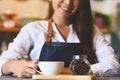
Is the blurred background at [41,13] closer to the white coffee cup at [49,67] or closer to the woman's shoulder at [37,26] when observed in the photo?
the woman's shoulder at [37,26]

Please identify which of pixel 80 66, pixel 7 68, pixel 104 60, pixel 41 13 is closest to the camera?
pixel 80 66

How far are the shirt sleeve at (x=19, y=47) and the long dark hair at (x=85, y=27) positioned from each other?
274mm

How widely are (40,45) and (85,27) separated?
0.28 meters

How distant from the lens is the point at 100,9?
4578 mm

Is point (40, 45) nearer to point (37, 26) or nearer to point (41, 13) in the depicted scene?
point (37, 26)

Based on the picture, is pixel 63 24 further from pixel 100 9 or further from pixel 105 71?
pixel 100 9

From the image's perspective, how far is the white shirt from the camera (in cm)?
175

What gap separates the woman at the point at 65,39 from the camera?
1820 mm

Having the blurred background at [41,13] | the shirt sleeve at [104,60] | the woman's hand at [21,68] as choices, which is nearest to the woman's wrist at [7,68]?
the woman's hand at [21,68]

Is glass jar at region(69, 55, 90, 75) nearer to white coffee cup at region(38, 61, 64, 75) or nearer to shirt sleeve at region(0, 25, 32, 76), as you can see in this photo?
white coffee cup at region(38, 61, 64, 75)

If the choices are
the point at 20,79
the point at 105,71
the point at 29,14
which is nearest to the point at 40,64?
the point at 20,79

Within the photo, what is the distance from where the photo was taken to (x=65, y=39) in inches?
74.9

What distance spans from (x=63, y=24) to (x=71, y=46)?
17cm

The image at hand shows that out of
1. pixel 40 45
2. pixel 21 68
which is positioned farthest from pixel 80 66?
pixel 40 45
